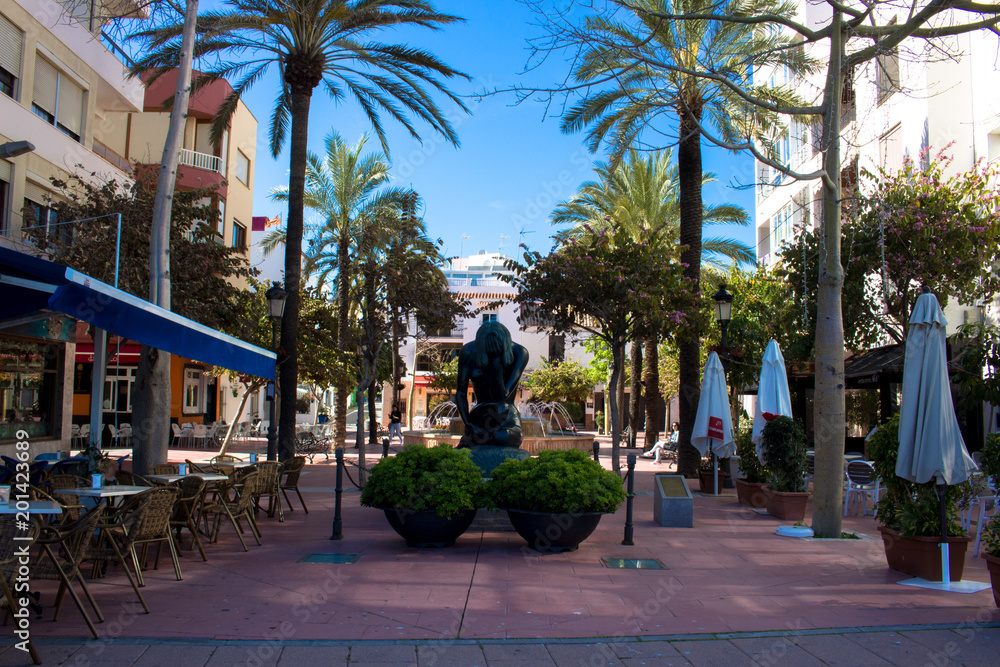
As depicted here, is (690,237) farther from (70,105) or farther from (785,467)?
(70,105)

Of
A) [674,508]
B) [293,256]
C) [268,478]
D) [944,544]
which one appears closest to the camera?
[944,544]


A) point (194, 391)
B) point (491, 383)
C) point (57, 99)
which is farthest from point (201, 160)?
point (491, 383)

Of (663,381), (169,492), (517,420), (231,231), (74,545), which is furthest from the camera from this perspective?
(663,381)

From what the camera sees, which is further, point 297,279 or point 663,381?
point 663,381

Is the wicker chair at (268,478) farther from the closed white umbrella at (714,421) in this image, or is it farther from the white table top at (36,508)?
the closed white umbrella at (714,421)

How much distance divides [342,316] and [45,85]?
9000mm

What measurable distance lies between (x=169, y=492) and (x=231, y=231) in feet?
74.8

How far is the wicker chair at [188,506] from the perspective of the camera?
303 inches

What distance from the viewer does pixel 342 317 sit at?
2100cm

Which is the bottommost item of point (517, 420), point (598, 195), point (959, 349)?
point (517, 420)

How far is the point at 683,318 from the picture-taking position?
16250 millimetres

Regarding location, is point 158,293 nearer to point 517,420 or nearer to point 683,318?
point 517,420

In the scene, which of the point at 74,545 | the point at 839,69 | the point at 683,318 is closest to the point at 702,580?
the point at 74,545

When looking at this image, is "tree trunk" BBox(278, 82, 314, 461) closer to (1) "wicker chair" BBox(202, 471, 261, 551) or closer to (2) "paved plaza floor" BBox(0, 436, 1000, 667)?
(1) "wicker chair" BBox(202, 471, 261, 551)
